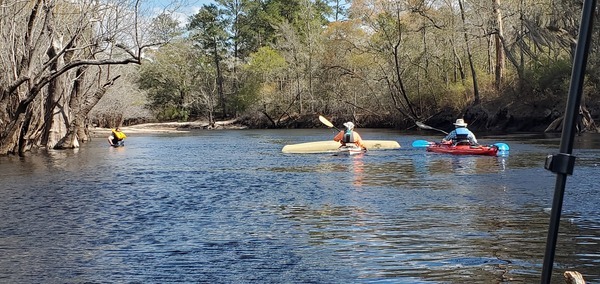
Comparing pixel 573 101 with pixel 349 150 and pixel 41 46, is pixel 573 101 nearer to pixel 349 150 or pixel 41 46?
pixel 349 150

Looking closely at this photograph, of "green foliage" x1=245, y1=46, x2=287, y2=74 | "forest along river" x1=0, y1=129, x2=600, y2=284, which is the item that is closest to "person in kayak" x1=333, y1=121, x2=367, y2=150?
"forest along river" x1=0, y1=129, x2=600, y2=284

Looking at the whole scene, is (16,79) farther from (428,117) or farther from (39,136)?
(428,117)

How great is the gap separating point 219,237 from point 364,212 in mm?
3177

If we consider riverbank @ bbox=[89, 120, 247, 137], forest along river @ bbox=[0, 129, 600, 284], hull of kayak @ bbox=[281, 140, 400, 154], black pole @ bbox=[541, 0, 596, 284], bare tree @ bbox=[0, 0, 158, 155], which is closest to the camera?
black pole @ bbox=[541, 0, 596, 284]

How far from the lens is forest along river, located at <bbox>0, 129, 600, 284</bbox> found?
7.48 metres

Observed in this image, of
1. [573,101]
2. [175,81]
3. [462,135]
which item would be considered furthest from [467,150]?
[175,81]

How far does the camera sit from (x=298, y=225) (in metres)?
10.5

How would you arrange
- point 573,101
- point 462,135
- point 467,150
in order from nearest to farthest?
point 573,101, point 467,150, point 462,135

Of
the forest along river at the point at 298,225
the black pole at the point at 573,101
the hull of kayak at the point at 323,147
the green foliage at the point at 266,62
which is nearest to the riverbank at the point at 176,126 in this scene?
the green foliage at the point at 266,62

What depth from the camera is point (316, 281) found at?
701 cm

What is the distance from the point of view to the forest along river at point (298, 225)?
24.5 ft

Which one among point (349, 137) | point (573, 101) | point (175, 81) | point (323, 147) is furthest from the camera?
point (175, 81)

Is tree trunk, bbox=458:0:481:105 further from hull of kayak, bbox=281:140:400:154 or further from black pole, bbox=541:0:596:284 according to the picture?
black pole, bbox=541:0:596:284

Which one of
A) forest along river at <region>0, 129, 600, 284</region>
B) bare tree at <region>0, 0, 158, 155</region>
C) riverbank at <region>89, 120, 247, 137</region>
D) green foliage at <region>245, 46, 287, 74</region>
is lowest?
forest along river at <region>0, 129, 600, 284</region>
